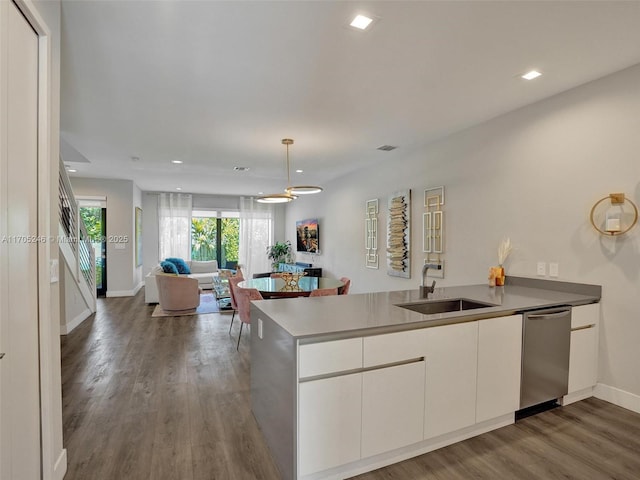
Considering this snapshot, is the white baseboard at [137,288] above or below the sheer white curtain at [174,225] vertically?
below

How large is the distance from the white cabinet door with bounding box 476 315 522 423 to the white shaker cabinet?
0.60 meters

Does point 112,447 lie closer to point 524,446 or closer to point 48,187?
point 48,187

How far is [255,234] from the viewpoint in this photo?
10211 millimetres

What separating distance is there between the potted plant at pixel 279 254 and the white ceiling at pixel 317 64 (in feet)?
18.0

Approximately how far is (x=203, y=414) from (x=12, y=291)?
5.37ft

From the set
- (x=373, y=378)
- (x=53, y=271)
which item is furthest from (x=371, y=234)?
(x=53, y=271)

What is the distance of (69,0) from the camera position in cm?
182

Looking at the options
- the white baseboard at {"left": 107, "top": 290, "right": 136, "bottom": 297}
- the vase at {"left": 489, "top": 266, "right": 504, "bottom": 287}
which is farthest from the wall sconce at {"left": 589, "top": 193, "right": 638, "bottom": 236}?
the white baseboard at {"left": 107, "top": 290, "right": 136, "bottom": 297}

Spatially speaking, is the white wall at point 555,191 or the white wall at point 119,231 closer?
the white wall at point 555,191

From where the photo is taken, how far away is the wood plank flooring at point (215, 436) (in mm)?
1933

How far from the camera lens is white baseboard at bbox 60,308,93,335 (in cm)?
466

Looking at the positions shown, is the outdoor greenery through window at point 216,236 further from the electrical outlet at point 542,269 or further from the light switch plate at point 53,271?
the electrical outlet at point 542,269

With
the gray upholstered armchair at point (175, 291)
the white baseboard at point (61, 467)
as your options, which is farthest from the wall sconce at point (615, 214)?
the gray upholstered armchair at point (175, 291)

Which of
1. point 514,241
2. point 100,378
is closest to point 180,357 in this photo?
point 100,378
